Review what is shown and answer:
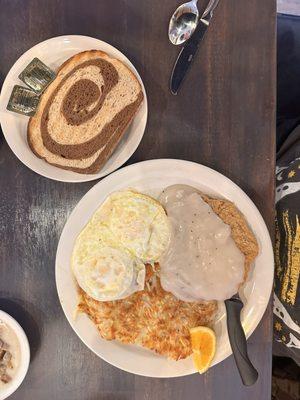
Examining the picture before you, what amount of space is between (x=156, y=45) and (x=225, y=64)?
0.24m

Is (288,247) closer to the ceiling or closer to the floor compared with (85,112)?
closer to the floor

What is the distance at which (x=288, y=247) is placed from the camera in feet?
4.84

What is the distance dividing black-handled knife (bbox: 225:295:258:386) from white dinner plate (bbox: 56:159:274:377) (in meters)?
0.06

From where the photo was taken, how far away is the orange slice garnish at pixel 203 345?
1.41 metres

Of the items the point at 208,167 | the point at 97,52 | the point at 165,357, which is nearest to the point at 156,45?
the point at 97,52

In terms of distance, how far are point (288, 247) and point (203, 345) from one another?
422 millimetres

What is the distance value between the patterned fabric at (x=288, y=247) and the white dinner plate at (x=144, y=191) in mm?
105

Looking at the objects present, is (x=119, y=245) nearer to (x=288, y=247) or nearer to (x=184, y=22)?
(x=288, y=247)

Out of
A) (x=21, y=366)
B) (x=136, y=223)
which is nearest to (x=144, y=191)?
(x=136, y=223)

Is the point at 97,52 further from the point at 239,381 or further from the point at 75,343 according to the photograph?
the point at 239,381

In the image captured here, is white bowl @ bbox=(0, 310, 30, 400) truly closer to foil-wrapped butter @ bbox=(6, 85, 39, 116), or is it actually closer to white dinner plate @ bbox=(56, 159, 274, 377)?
white dinner plate @ bbox=(56, 159, 274, 377)

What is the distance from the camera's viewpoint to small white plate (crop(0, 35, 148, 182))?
1366 millimetres

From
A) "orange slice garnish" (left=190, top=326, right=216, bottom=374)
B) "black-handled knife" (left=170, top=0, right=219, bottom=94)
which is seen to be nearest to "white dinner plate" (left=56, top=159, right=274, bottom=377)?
"orange slice garnish" (left=190, top=326, right=216, bottom=374)

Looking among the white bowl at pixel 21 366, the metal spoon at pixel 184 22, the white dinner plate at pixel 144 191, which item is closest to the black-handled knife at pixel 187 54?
the metal spoon at pixel 184 22
